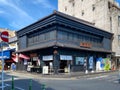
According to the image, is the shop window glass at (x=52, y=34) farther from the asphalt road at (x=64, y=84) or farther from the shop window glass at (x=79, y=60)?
the asphalt road at (x=64, y=84)

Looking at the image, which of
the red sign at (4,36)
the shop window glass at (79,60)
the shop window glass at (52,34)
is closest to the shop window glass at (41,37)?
the shop window glass at (52,34)

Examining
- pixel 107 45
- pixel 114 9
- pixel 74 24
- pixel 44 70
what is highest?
pixel 114 9

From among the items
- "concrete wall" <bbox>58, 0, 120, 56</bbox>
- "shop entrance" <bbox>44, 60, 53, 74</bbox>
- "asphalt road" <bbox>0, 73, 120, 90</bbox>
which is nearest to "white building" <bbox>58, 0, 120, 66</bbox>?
"concrete wall" <bbox>58, 0, 120, 56</bbox>

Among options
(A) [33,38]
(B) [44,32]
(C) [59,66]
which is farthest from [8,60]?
(C) [59,66]

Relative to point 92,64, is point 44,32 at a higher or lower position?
higher

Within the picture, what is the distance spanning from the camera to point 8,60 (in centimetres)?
4288

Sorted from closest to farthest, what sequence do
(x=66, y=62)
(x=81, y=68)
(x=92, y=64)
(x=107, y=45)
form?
(x=66, y=62) → (x=81, y=68) → (x=92, y=64) → (x=107, y=45)

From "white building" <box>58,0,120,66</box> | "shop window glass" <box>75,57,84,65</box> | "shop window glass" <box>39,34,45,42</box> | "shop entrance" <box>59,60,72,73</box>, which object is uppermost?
"white building" <box>58,0,120,66</box>

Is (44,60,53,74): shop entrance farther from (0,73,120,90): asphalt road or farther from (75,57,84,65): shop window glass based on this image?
(0,73,120,90): asphalt road

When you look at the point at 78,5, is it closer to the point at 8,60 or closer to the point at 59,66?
the point at 8,60

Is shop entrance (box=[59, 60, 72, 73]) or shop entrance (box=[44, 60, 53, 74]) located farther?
shop entrance (box=[59, 60, 72, 73])

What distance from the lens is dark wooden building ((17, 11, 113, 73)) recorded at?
28.0m

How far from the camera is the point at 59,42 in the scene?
27953 millimetres

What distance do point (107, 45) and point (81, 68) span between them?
449 inches
